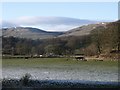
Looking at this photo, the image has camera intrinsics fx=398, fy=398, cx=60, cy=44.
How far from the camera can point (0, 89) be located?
20.0 meters

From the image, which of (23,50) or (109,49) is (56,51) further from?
(109,49)

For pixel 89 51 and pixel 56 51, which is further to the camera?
pixel 56 51

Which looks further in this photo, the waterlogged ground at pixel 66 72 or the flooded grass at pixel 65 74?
the waterlogged ground at pixel 66 72

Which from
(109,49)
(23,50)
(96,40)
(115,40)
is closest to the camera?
(115,40)

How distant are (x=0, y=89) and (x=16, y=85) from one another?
78.6 inches

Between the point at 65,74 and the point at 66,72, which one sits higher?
the point at 65,74

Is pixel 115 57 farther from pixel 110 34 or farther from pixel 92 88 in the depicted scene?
pixel 92 88

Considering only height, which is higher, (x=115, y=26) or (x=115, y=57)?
(x=115, y=26)

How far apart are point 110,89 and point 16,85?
16.9ft

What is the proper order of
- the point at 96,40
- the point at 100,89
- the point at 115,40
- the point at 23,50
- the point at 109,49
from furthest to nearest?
the point at 23,50
the point at 96,40
the point at 109,49
the point at 115,40
the point at 100,89

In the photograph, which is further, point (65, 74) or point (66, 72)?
point (66, 72)

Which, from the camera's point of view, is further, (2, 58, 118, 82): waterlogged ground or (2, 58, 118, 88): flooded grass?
(2, 58, 118, 82): waterlogged ground

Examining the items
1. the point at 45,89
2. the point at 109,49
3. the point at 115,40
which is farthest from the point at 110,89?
the point at 109,49

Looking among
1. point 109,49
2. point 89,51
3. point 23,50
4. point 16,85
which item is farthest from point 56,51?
point 16,85
